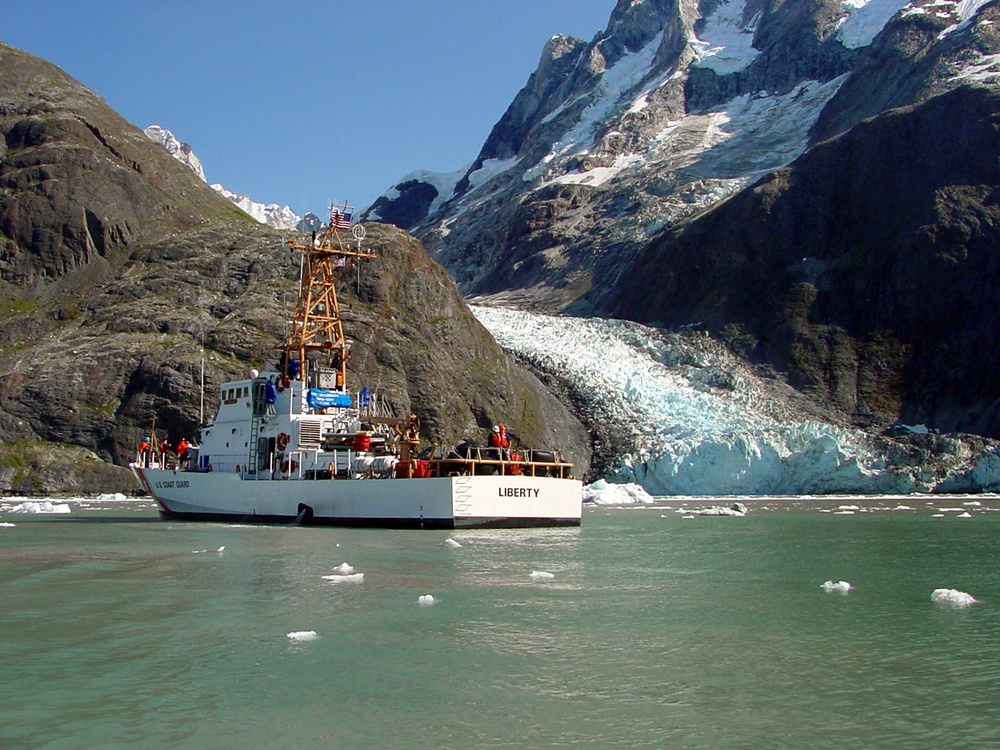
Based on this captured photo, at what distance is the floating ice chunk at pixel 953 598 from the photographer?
1641 cm

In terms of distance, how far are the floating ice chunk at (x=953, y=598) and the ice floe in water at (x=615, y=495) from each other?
3954cm

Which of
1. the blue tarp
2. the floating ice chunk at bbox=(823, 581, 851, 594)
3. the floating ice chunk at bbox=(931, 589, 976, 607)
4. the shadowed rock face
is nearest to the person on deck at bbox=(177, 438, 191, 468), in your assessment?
the blue tarp

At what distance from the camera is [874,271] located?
92.8 metres

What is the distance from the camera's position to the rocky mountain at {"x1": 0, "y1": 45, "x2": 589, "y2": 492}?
6003 centimetres

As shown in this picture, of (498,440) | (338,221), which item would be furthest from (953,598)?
(338,221)

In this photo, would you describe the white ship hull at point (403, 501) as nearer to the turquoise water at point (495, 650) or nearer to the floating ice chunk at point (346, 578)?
the turquoise water at point (495, 650)

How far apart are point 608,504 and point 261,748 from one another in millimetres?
48207

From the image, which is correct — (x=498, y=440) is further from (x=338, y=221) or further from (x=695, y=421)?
(x=695, y=421)

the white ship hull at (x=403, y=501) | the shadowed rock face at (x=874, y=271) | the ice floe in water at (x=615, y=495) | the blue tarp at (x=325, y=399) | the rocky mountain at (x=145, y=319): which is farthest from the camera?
Result: the shadowed rock face at (x=874, y=271)

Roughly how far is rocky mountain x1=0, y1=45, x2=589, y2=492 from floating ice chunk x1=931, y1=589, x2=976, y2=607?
48.2 meters

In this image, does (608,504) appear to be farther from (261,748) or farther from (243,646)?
(261,748)

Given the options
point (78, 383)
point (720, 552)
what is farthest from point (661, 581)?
point (78, 383)

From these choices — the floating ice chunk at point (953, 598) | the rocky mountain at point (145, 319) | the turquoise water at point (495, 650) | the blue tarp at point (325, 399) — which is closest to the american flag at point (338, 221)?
the blue tarp at point (325, 399)

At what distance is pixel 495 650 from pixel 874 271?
88.6 metres
